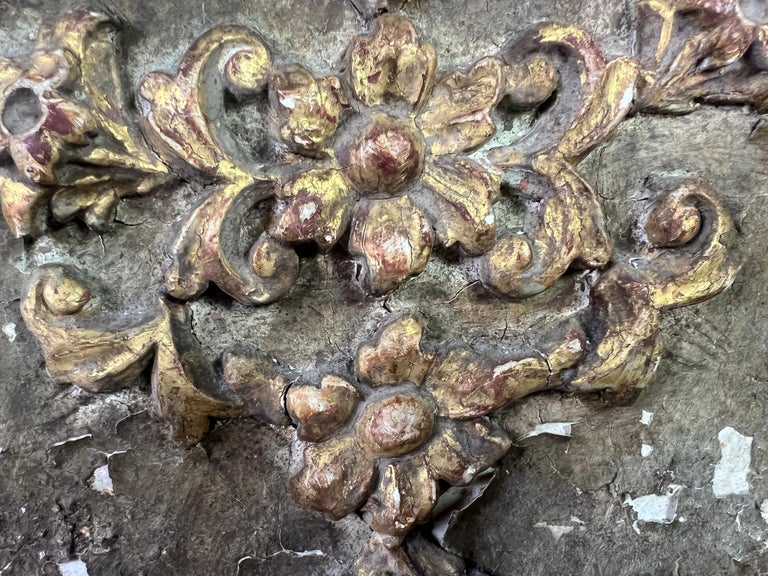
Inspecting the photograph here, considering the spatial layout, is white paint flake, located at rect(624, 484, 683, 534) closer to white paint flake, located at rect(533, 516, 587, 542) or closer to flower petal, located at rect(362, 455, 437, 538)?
white paint flake, located at rect(533, 516, 587, 542)

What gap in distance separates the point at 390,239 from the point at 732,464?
0.60m

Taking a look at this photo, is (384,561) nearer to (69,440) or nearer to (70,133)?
(69,440)

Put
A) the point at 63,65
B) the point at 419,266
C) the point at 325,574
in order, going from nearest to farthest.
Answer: the point at 63,65 → the point at 419,266 → the point at 325,574

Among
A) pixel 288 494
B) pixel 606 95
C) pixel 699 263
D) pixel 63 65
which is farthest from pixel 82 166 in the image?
pixel 699 263

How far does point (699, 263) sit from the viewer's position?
2.40 ft

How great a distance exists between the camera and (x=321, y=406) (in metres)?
0.70

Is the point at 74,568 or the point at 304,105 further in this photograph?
the point at 74,568

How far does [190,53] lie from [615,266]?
0.53 metres

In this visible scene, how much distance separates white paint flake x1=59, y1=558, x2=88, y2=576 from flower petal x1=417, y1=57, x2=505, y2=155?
645 millimetres

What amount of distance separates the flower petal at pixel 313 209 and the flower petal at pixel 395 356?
0.42ft

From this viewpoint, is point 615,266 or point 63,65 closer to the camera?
point 63,65

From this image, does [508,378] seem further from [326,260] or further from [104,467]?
[104,467]

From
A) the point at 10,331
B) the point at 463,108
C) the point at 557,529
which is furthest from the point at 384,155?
the point at 557,529

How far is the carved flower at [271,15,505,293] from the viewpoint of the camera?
647 mm
